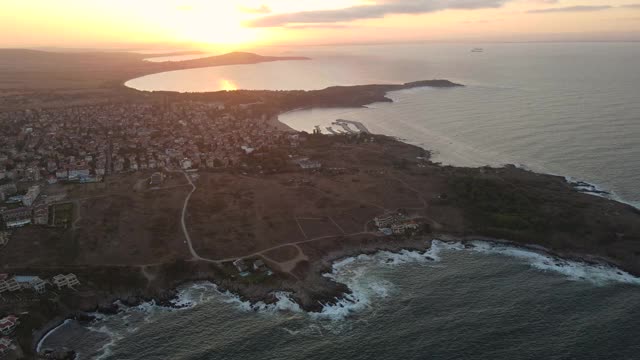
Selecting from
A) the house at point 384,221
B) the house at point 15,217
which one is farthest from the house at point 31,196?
the house at point 384,221

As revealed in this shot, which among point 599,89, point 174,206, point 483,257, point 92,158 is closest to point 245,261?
point 174,206

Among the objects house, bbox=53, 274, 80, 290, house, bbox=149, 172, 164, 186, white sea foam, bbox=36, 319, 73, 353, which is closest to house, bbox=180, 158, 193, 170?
house, bbox=149, 172, 164, 186

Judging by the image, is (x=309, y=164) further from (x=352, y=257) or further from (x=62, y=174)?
(x=62, y=174)

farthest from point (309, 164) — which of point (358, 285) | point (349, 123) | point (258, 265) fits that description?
point (349, 123)

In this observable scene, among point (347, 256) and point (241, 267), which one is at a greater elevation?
point (241, 267)

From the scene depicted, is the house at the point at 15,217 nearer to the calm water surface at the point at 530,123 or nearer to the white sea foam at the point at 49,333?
the white sea foam at the point at 49,333

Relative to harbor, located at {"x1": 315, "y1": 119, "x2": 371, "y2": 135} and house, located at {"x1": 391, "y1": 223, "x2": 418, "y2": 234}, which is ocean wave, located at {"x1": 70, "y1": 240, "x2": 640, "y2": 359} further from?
harbor, located at {"x1": 315, "y1": 119, "x2": 371, "y2": 135}

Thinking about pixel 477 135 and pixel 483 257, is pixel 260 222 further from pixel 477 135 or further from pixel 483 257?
pixel 477 135

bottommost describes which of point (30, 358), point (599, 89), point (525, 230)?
point (30, 358)
